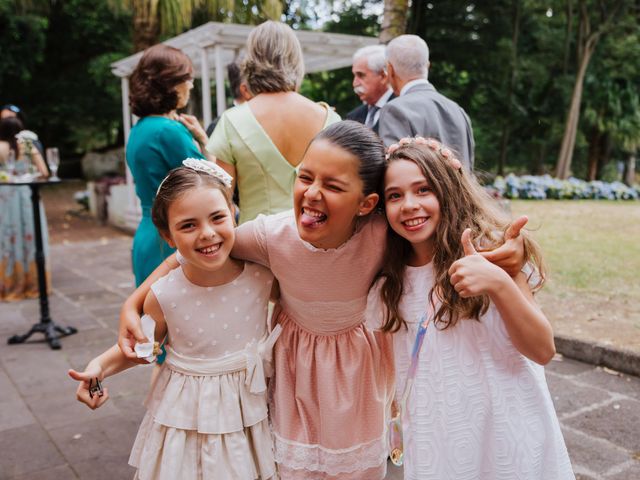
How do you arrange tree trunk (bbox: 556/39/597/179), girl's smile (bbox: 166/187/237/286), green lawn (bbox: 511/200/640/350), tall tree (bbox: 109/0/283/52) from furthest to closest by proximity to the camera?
tree trunk (bbox: 556/39/597/179), tall tree (bbox: 109/0/283/52), green lawn (bbox: 511/200/640/350), girl's smile (bbox: 166/187/237/286)

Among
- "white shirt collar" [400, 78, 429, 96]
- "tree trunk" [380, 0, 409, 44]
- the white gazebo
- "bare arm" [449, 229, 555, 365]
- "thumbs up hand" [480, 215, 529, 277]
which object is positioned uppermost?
"tree trunk" [380, 0, 409, 44]

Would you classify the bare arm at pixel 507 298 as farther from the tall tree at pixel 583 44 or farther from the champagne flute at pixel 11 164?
the tall tree at pixel 583 44

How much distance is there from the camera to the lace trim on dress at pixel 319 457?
2.08 m

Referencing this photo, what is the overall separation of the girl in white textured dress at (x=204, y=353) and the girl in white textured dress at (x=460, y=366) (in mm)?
549

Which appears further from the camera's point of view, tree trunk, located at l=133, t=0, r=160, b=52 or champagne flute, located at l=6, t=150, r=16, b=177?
tree trunk, located at l=133, t=0, r=160, b=52

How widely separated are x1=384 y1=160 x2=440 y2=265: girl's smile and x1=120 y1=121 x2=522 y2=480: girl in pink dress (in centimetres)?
A: 7

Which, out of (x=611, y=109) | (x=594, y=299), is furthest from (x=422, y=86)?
(x=611, y=109)

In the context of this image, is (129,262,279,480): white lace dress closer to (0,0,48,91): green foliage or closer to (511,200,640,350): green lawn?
(511,200,640,350): green lawn

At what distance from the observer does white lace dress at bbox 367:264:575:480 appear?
1.74 metres

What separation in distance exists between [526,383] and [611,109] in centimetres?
2251

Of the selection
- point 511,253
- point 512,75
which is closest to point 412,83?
point 511,253

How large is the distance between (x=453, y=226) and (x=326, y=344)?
640 mm

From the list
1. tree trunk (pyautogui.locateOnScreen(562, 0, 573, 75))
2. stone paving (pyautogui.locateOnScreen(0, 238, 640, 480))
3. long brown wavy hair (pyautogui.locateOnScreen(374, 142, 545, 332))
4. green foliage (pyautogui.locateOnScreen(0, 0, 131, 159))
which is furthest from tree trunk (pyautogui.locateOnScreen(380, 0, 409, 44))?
tree trunk (pyautogui.locateOnScreen(562, 0, 573, 75))

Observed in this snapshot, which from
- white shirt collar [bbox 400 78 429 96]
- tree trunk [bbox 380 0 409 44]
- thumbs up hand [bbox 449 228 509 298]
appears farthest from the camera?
tree trunk [bbox 380 0 409 44]
